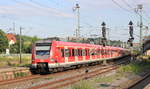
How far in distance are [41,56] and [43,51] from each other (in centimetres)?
43

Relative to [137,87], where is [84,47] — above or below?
above

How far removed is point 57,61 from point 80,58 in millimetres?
6306

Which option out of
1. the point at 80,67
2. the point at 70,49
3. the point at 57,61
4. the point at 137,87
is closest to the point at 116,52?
the point at 80,67

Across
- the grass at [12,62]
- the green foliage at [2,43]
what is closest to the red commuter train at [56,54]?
the grass at [12,62]

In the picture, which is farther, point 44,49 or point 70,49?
point 70,49

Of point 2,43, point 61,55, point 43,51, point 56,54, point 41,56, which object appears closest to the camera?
point 41,56

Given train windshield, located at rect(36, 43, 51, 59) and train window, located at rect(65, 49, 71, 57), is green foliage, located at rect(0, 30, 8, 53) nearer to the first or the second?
train window, located at rect(65, 49, 71, 57)

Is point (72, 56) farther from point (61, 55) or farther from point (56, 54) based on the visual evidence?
point (56, 54)

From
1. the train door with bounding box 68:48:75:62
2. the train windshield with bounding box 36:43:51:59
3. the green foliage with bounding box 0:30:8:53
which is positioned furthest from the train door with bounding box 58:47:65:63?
the green foliage with bounding box 0:30:8:53

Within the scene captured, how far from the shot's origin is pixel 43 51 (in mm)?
23641

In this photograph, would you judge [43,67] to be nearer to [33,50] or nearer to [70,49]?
[33,50]

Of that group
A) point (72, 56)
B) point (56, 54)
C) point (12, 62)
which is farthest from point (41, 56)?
point (12, 62)

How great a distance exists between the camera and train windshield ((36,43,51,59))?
23.5m

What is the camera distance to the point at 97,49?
38.2 metres
